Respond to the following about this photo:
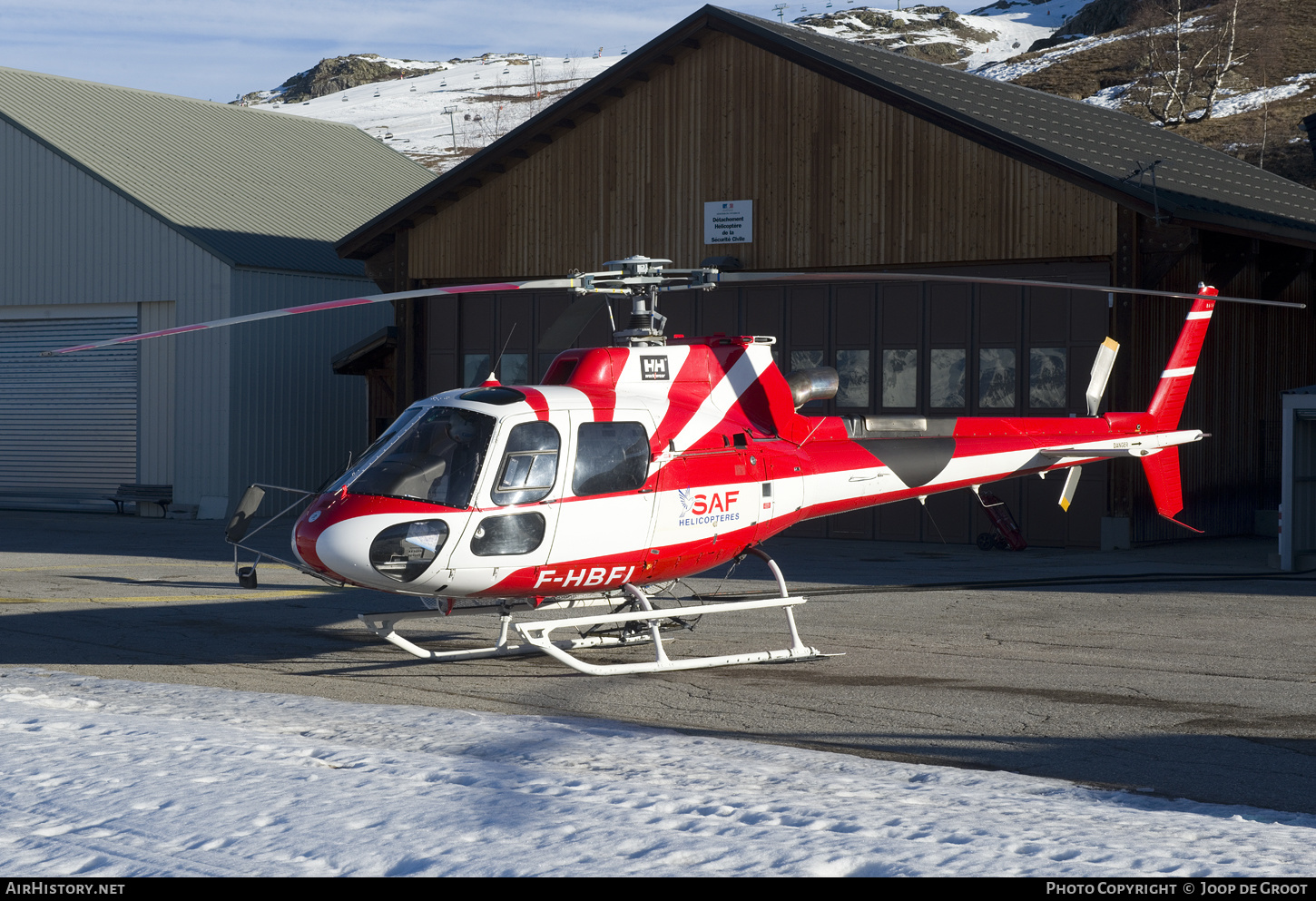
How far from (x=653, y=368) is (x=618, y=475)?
1.02m

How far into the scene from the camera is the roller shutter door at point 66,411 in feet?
90.7

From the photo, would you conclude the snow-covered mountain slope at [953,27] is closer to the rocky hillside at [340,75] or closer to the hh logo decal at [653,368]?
the rocky hillside at [340,75]

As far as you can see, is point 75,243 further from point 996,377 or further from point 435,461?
point 435,461

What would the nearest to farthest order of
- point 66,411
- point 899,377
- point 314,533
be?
point 314,533 < point 899,377 < point 66,411

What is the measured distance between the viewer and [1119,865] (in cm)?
505

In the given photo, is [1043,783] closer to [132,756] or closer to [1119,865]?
[1119,865]

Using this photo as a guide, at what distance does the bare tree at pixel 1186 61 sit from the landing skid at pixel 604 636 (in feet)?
224

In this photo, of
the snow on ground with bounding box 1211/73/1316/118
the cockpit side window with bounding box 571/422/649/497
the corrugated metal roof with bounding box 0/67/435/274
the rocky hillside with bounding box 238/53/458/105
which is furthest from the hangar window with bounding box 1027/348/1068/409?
the rocky hillside with bounding box 238/53/458/105

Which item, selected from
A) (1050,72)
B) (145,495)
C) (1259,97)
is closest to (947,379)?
(145,495)

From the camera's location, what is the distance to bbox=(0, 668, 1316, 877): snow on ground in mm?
5117

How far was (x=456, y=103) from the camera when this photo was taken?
12438 cm

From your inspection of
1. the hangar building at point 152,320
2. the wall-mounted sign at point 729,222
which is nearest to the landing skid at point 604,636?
the wall-mounted sign at point 729,222

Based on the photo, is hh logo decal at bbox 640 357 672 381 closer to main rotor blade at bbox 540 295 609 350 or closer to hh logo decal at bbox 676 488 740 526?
main rotor blade at bbox 540 295 609 350

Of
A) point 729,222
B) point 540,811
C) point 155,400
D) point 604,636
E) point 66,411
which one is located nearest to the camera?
point 540,811
